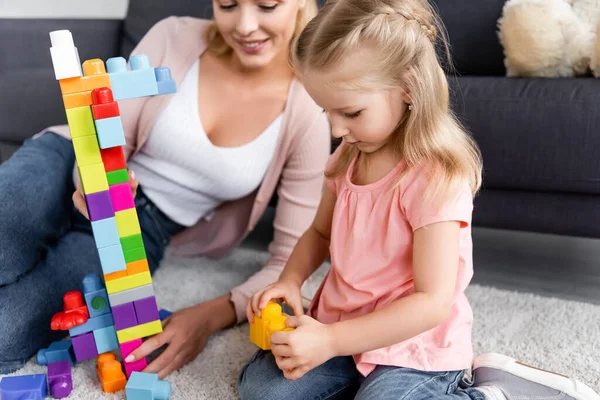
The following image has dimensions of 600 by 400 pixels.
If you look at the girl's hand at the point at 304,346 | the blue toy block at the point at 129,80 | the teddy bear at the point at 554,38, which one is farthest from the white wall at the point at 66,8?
the girl's hand at the point at 304,346

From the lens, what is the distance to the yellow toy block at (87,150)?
0.88 meters

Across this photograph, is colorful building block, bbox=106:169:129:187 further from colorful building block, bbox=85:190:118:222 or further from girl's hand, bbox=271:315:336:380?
girl's hand, bbox=271:315:336:380

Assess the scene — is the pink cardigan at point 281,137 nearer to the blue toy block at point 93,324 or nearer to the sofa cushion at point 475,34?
the blue toy block at point 93,324

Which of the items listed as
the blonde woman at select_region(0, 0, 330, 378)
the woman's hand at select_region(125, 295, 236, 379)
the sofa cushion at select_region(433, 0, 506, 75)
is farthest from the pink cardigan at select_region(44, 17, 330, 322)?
the sofa cushion at select_region(433, 0, 506, 75)

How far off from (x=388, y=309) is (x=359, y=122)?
0.83ft

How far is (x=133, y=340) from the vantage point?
1.01 metres

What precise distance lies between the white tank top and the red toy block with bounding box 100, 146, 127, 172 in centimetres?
36

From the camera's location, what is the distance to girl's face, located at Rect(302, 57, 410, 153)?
79 centimetres

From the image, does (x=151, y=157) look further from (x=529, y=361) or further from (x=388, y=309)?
(x=529, y=361)

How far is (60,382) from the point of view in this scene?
1013mm

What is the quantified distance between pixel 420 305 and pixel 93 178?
501 millimetres

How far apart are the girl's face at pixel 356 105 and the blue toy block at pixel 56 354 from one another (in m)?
0.65

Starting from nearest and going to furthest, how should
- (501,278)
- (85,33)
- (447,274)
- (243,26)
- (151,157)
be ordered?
(447,274)
(243,26)
(151,157)
(501,278)
(85,33)

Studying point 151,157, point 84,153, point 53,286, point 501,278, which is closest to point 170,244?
point 151,157
